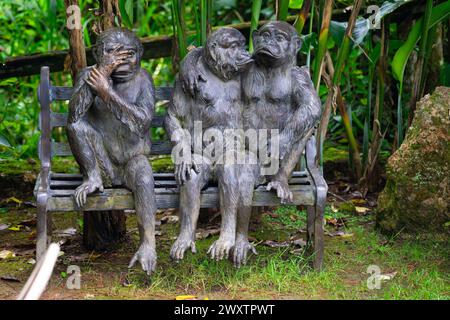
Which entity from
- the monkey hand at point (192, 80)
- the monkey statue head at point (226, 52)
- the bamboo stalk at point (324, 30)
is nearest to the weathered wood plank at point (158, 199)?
the monkey hand at point (192, 80)

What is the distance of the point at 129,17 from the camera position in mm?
4770

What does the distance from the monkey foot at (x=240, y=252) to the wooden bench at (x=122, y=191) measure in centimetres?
22

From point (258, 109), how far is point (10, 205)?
2.26 metres

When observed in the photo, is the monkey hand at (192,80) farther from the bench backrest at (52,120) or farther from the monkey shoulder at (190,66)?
the bench backrest at (52,120)

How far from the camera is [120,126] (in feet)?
13.8

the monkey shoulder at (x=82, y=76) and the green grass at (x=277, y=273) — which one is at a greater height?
the monkey shoulder at (x=82, y=76)

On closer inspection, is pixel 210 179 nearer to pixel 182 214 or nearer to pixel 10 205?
pixel 182 214

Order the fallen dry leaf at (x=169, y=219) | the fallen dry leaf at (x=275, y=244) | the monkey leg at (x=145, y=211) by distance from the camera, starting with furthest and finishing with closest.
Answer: the fallen dry leaf at (x=169, y=219)
the fallen dry leaf at (x=275, y=244)
the monkey leg at (x=145, y=211)

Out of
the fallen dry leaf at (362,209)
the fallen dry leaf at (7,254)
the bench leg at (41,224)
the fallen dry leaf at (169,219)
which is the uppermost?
the bench leg at (41,224)

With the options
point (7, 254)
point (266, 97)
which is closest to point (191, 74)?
point (266, 97)

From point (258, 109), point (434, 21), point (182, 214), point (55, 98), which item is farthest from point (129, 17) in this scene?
point (434, 21)

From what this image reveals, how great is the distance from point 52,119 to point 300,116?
1.42 metres

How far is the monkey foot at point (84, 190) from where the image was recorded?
4.01 meters

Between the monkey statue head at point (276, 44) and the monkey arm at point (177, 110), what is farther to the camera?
the monkey arm at point (177, 110)
